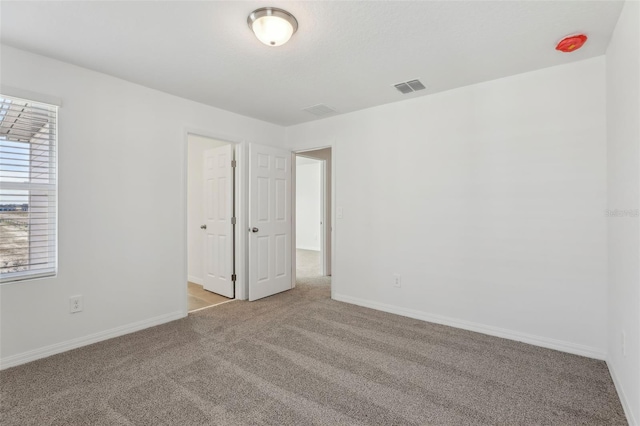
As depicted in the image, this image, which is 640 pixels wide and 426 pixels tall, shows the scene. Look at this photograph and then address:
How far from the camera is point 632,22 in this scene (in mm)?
1655

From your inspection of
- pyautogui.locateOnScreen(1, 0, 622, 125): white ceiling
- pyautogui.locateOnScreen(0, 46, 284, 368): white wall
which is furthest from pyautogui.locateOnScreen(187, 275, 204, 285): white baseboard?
pyautogui.locateOnScreen(1, 0, 622, 125): white ceiling

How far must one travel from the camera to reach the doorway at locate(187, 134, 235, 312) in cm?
399

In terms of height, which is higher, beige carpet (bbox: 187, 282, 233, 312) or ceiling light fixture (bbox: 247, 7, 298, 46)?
ceiling light fixture (bbox: 247, 7, 298, 46)

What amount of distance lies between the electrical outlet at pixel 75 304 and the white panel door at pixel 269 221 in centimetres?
171

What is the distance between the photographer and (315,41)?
7.14 ft

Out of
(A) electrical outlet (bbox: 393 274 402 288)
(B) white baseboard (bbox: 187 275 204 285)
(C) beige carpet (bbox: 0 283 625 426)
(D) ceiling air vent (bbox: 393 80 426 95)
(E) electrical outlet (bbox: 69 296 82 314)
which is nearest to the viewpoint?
(C) beige carpet (bbox: 0 283 625 426)

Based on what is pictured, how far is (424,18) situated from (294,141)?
8.85 ft

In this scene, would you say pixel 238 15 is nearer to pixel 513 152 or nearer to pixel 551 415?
pixel 513 152

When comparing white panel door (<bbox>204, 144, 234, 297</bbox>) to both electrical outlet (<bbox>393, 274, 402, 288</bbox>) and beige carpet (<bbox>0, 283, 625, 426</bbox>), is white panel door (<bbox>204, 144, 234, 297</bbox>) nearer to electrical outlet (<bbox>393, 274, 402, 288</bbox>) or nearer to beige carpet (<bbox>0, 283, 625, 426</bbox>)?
beige carpet (<bbox>0, 283, 625, 426</bbox>)

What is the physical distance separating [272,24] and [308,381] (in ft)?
7.61

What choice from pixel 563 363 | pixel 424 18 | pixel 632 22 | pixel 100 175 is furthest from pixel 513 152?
pixel 100 175

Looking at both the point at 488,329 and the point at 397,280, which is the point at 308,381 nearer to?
the point at 397,280

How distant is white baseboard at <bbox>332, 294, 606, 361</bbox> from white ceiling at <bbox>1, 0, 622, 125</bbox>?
2.29m

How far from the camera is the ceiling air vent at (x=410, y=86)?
9.55 feet
